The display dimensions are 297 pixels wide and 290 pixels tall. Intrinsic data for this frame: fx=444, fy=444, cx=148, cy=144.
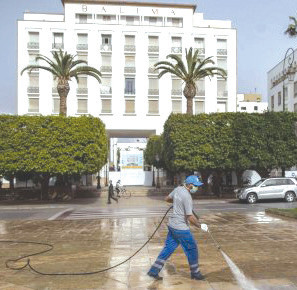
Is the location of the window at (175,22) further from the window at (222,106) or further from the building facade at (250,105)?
the building facade at (250,105)

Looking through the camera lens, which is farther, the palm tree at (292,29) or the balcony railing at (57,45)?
the balcony railing at (57,45)

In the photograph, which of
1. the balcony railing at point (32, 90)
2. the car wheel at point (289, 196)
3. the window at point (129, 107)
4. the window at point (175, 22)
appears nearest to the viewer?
the car wheel at point (289, 196)

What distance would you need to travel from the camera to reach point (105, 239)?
489 inches

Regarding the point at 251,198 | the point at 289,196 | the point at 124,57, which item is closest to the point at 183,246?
the point at 251,198

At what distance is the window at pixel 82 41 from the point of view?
188ft

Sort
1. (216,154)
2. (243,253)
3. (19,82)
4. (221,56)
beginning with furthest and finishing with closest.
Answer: (221,56) < (19,82) < (216,154) < (243,253)

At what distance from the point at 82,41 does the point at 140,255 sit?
51.2 m

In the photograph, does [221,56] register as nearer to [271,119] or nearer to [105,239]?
[271,119]

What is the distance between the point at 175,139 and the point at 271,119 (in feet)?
25.2

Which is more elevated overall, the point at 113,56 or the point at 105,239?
the point at 113,56

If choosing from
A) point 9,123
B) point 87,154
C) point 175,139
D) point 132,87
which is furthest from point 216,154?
point 132,87

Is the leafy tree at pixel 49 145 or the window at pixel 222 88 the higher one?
the window at pixel 222 88

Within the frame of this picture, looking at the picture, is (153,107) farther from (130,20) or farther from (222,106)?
(130,20)

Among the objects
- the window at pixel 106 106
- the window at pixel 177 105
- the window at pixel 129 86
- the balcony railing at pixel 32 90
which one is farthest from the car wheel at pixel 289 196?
the balcony railing at pixel 32 90
